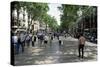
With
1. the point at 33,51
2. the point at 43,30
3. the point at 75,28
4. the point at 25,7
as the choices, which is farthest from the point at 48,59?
the point at 25,7

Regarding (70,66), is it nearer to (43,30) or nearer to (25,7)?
(43,30)

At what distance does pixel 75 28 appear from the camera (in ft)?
13.9

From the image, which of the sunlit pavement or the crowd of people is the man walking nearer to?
the sunlit pavement

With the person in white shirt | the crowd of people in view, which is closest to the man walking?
the person in white shirt

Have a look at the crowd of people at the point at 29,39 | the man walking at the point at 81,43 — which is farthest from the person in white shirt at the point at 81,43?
the crowd of people at the point at 29,39

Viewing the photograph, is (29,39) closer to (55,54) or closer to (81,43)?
(55,54)

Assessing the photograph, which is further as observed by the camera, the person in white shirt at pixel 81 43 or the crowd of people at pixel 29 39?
the person in white shirt at pixel 81 43

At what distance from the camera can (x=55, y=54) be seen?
13.5ft

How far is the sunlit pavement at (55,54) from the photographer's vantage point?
3929mm

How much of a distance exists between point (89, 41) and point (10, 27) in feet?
5.78

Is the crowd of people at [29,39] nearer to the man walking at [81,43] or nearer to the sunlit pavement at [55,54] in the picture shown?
the sunlit pavement at [55,54]

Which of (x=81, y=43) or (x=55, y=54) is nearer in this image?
(x=55, y=54)

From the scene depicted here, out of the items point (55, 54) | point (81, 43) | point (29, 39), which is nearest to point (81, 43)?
point (81, 43)
